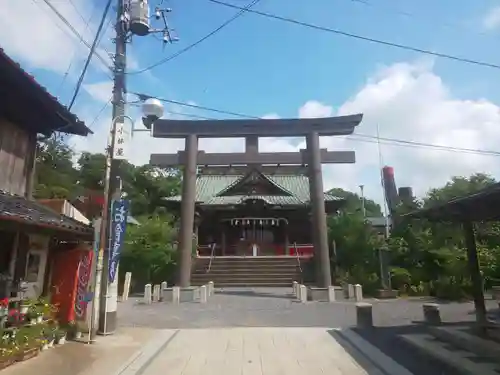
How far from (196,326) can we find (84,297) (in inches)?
141

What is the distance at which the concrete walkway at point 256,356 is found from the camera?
6.41 m

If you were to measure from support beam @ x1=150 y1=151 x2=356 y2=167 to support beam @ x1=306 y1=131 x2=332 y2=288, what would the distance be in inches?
21.1

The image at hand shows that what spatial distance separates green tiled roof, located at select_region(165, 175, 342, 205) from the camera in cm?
2803

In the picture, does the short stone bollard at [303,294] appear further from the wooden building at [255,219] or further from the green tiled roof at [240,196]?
the green tiled roof at [240,196]

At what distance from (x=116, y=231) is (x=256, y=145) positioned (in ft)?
44.0

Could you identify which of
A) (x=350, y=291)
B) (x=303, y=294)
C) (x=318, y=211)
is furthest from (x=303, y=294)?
(x=318, y=211)

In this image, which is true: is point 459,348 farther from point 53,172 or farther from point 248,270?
point 53,172

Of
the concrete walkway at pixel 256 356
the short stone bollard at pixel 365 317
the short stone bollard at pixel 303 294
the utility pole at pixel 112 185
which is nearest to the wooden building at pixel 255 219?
the short stone bollard at pixel 303 294

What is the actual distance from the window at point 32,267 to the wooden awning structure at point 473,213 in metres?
9.26

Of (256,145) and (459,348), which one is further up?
(256,145)

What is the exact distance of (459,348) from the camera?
748 centimetres

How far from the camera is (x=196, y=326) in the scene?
11.0 m

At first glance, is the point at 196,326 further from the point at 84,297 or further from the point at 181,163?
the point at 181,163

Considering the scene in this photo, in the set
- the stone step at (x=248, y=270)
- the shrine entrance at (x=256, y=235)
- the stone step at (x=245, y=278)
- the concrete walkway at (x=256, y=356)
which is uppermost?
the shrine entrance at (x=256, y=235)
